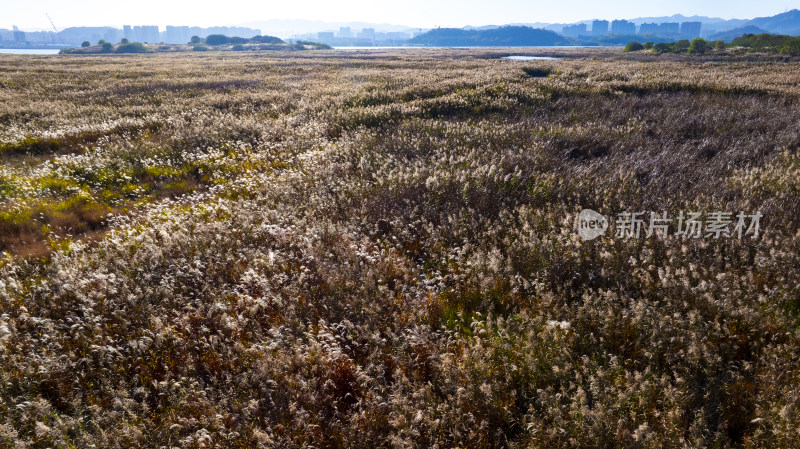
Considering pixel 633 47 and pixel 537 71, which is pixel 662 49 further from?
pixel 537 71

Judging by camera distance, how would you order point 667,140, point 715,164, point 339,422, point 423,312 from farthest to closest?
point 667,140, point 715,164, point 423,312, point 339,422

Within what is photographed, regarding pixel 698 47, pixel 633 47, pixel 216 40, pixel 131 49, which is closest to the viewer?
pixel 698 47

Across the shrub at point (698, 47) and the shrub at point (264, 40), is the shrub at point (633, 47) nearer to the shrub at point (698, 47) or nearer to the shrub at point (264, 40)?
the shrub at point (698, 47)

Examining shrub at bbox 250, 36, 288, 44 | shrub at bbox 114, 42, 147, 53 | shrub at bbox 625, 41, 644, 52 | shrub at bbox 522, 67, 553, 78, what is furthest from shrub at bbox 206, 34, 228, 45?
shrub at bbox 522, 67, 553, 78

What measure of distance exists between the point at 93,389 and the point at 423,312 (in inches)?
104

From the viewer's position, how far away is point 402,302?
3.79 meters

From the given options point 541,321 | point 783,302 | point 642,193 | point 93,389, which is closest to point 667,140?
point 642,193

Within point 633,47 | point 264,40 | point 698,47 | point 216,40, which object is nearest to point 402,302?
point 698,47

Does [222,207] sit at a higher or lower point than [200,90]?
lower

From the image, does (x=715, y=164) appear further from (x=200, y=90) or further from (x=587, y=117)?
(x=200, y=90)

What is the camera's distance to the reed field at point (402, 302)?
99.9 inches

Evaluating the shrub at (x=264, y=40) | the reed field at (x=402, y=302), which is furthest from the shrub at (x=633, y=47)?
the shrub at (x=264, y=40)

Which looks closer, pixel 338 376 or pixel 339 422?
pixel 339 422

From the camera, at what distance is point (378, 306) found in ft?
11.7
